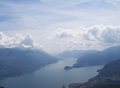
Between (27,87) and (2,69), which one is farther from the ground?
(2,69)

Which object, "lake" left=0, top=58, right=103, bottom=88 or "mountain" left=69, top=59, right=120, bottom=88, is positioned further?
"lake" left=0, top=58, right=103, bottom=88

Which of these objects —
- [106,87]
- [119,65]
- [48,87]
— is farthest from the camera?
[119,65]

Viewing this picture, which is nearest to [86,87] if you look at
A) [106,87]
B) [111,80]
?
[106,87]

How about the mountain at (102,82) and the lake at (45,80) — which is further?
the lake at (45,80)

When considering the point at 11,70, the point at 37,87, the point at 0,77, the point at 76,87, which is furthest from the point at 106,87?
the point at 11,70

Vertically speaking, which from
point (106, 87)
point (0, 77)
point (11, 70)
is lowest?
point (106, 87)

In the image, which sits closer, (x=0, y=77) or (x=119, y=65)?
(x=119, y=65)

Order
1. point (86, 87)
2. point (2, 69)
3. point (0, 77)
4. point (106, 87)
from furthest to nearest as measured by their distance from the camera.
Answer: point (2, 69) → point (0, 77) → point (86, 87) → point (106, 87)

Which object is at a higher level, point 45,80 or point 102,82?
point 45,80

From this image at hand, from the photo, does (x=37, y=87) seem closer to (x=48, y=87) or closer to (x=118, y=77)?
(x=48, y=87)

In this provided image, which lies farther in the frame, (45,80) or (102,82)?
(45,80)
